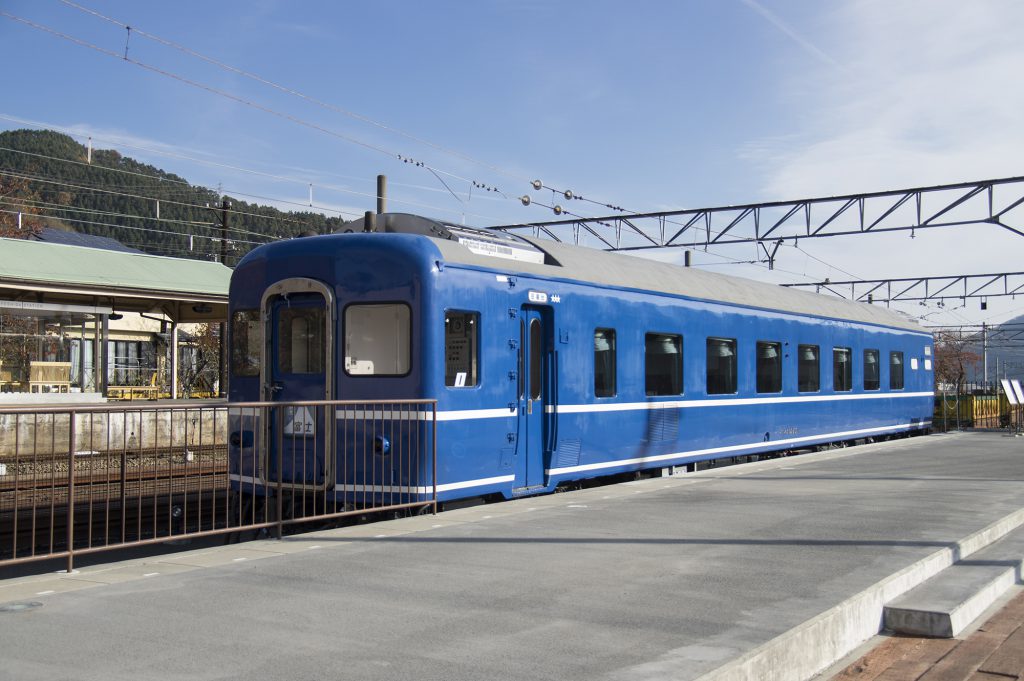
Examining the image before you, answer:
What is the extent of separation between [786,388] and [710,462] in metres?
2.12

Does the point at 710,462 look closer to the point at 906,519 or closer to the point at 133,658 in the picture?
the point at 906,519

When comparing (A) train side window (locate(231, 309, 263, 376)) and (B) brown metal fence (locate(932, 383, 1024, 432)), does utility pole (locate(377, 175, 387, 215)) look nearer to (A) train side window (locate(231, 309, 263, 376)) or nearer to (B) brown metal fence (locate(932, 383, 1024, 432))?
(A) train side window (locate(231, 309, 263, 376))

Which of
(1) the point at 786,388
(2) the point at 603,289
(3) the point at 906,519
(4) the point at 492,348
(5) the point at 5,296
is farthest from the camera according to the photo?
(5) the point at 5,296

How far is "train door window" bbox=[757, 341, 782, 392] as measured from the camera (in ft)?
55.9

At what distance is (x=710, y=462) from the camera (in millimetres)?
17016

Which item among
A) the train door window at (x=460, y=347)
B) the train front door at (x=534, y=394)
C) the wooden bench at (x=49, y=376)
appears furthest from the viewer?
the wooden bench at (x=49, y=376)

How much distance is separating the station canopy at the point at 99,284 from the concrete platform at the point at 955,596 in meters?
20.4

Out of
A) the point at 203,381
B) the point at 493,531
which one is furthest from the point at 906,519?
the point at 203,381

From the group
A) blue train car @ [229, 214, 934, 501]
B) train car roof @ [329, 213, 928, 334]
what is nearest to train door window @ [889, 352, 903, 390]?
train car roof @ [329, 213, 928, 334]

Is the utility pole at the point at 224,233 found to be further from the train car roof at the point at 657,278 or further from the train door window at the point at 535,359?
the train door window at the point at 535,359

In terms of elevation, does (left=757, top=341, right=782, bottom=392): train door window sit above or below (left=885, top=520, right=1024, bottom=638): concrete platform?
above

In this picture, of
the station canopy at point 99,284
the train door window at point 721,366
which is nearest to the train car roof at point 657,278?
the train door window at point 721,366

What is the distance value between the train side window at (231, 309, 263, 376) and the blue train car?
22 mm

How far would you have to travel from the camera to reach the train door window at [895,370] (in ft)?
76.3
